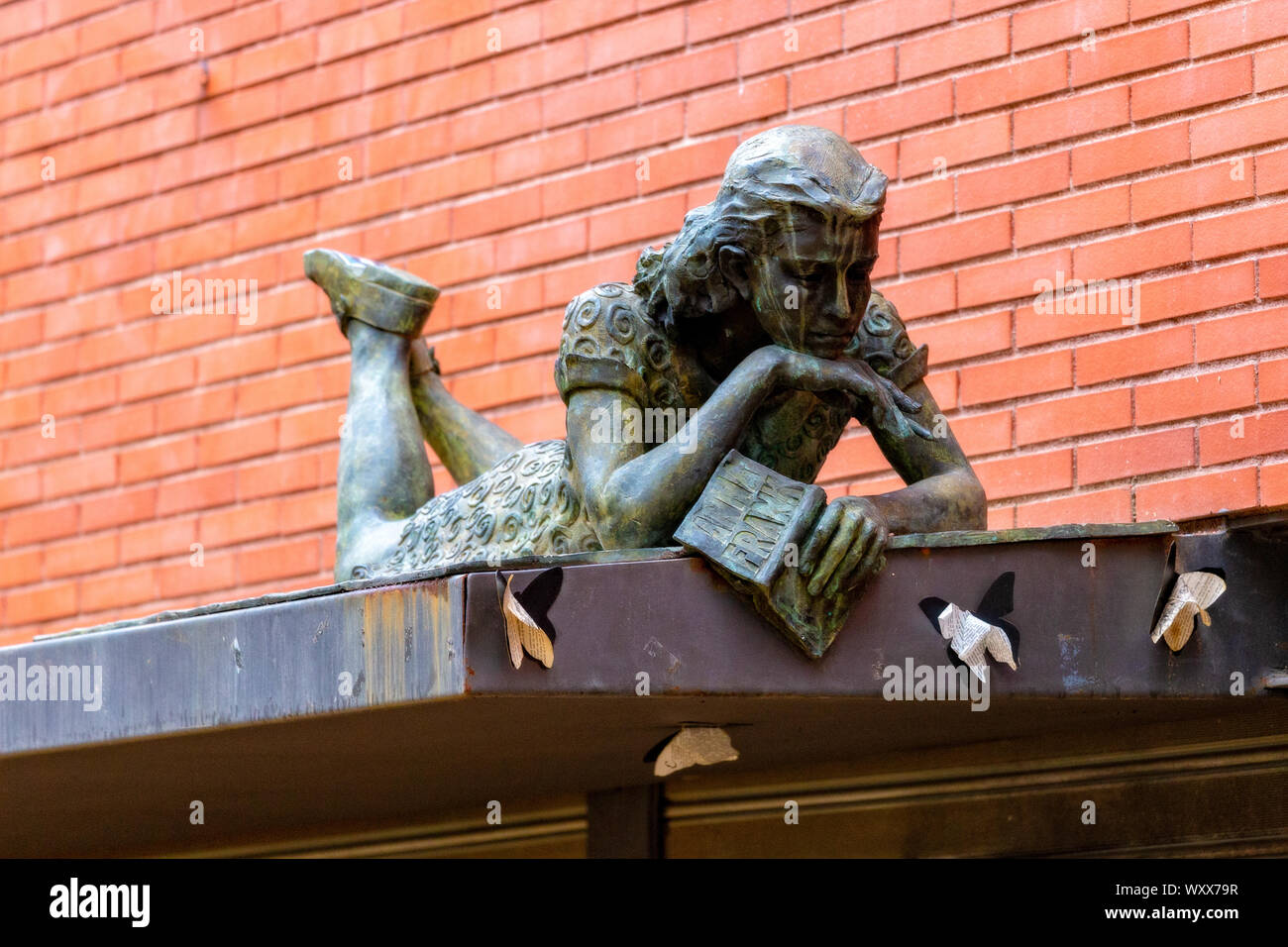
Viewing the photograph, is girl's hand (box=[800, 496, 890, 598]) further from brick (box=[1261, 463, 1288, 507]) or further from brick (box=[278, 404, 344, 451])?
brick (box=[278, 404, 344, 451])

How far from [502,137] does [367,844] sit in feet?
7.02

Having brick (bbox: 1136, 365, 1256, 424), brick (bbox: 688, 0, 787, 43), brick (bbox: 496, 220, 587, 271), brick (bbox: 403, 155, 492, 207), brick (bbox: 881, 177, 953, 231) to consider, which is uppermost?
brick (bbox: 688, 0, 787, 43)

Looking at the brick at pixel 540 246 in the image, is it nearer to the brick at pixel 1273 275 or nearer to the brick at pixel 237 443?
the brick at pixel 237 443

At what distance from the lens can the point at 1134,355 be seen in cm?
499

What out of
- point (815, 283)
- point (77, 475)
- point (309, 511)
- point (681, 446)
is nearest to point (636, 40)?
point (309, 511)

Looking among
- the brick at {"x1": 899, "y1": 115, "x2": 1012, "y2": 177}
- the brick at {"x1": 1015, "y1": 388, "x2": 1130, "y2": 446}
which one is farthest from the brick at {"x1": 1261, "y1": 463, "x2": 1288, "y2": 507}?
the brick at {"x1": 899, "y1": 115, "x2": 1012, "y2": 177}

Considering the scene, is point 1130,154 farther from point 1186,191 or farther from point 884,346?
point 884,346

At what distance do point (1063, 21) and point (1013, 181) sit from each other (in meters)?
0.40

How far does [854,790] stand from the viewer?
15.0 feet

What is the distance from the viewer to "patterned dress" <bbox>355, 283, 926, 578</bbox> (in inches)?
153

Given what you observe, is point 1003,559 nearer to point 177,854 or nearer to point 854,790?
point 854,790

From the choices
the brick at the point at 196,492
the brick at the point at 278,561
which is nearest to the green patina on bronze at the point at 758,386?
the brick at the point at 278,561
